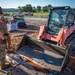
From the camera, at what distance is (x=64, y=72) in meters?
5.50

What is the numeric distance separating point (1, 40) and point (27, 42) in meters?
2.11

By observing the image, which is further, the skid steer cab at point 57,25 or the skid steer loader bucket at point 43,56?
the skid steer cab at point 57,25

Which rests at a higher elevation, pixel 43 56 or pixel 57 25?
pixel 57 25

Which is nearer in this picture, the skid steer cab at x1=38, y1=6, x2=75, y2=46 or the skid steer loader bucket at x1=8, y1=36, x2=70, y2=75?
the skid steer loader bucket at x1=8, y1=36, x2=70, y2=75

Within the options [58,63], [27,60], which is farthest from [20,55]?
[58,63]

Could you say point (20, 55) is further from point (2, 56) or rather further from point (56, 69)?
point (56, 69)

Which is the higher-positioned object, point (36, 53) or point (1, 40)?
point (1, 40)

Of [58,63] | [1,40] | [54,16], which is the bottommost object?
[58,63]

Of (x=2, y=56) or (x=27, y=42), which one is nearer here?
(x=2, y=56)

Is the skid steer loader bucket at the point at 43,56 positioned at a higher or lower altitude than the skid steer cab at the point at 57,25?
lower

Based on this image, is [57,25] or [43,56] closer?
[43,56]

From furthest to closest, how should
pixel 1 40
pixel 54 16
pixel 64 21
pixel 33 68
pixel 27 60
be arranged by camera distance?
1. pixel 54 16
2. pixel 64 21
3. pixel 27 60
4. pixel 33 68
5. pixel 1 40

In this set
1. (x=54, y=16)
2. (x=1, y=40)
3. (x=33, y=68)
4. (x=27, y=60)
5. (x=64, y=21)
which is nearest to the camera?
(x=1, y=40)

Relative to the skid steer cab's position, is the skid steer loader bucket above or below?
below
